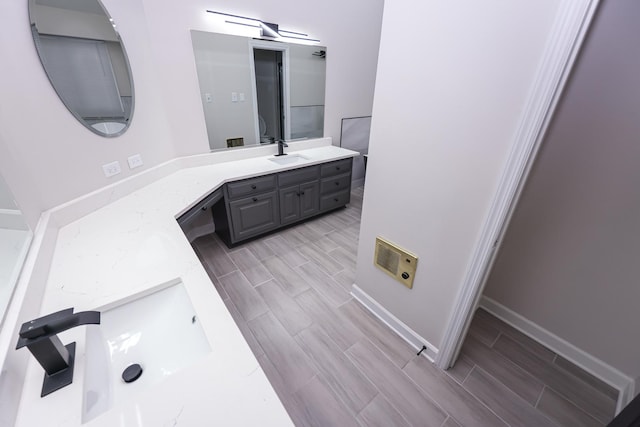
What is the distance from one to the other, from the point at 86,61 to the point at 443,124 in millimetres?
2092

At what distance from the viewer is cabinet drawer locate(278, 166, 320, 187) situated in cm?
269

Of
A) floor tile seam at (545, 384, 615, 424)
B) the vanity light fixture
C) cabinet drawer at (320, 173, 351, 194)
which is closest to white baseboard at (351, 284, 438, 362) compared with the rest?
floor tile seam at (545, 384, 615, 424)

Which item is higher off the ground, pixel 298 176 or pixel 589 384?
pixel 298 176

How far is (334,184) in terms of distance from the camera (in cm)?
325

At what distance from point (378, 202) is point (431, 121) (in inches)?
22.4

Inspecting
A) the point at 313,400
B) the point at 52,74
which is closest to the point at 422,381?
the point at 313,400

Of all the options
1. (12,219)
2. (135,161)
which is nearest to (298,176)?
(135,161)

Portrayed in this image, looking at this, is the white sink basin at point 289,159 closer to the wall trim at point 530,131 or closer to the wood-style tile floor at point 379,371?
the wood-style tile floor at point 379,371

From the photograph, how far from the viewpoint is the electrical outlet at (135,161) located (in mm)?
1854

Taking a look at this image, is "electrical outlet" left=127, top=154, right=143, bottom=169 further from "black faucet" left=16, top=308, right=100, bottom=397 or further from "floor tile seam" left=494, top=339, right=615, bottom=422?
"floor tile seam" left=494, top=339, right=615, bottom=422

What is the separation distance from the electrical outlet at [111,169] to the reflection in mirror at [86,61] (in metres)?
0.20

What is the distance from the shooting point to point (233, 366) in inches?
27.4

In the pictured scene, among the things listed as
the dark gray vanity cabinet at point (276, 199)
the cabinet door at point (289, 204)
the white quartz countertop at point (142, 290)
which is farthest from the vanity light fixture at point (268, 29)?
the white quartz countertop at point (142, 290)

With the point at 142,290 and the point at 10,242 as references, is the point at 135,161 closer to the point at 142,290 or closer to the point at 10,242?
the point at 10,242
